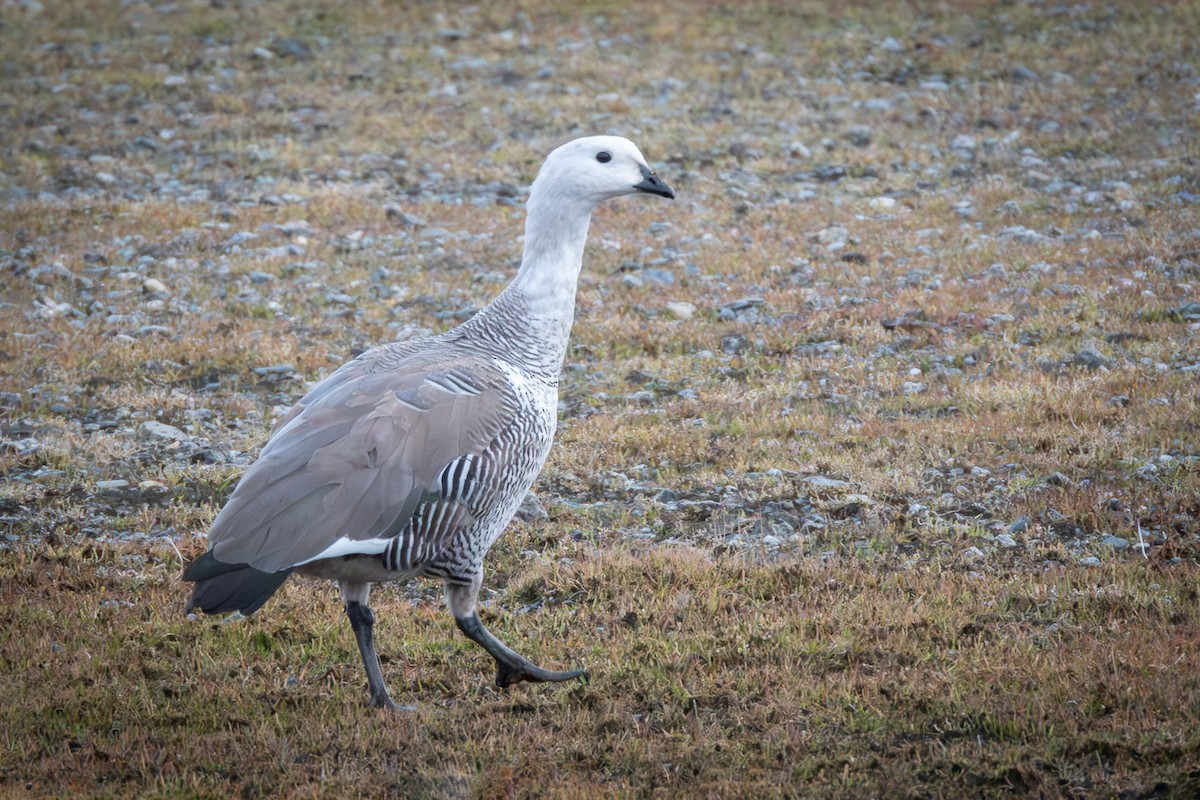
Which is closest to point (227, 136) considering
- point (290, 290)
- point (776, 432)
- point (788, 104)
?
point (290, 290)

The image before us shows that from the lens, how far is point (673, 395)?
11.0 meters

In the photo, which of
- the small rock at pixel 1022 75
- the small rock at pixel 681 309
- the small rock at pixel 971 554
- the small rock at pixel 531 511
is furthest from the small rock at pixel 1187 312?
the small rock at pixel 1022 75

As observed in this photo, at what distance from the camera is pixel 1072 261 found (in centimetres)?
1320

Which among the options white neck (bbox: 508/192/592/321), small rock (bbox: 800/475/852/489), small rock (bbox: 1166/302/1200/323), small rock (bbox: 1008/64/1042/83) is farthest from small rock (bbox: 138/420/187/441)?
small rock (bbox: 1008/64/1042/83)

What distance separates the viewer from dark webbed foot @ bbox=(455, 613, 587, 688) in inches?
249

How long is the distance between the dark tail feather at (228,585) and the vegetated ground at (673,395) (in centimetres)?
81

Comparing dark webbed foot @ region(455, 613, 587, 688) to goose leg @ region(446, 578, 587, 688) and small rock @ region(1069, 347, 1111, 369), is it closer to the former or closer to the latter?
goose leg @ region(446, 578, 587, 688)

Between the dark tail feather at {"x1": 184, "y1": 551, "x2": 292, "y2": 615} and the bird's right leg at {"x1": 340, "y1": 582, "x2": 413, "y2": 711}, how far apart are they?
793 millimetres

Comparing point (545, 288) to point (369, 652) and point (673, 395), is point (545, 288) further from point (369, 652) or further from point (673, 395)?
point (673, 395)

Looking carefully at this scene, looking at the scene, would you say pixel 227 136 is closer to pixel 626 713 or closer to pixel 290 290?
pixel 290 290

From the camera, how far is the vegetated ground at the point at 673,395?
18.9 ft

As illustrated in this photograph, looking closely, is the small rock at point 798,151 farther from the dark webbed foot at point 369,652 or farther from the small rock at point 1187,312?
the dark webbed foot at point 369,652

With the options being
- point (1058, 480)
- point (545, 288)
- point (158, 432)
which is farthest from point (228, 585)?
point (1058, 480)

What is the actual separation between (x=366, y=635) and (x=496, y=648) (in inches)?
25.8
